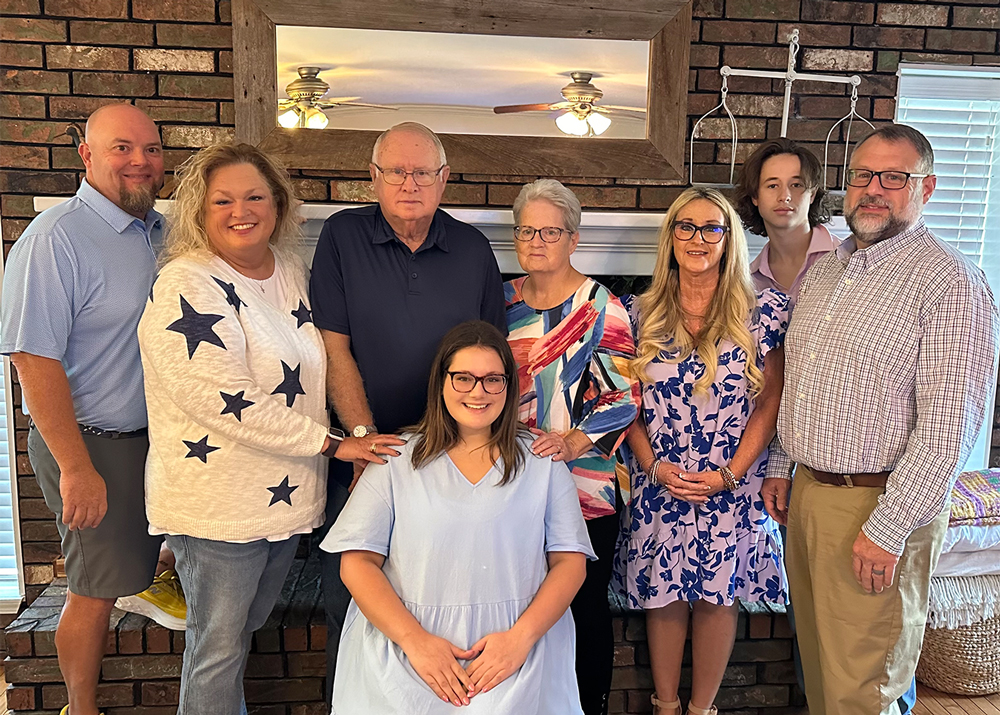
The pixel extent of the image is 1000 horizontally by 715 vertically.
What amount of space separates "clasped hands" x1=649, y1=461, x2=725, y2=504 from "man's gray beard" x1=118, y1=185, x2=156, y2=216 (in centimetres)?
152

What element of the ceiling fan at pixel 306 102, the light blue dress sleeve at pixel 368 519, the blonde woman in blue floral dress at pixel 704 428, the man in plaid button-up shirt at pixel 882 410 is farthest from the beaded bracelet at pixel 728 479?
the ceiling fan at pixel 306 102

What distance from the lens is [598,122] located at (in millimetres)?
2693

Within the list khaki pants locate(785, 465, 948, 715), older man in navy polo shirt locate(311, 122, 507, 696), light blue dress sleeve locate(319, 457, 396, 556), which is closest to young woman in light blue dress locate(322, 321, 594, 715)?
light blue dress sleeve locate(319, 457, 396, 556)

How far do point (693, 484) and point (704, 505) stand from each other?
0.26 feet

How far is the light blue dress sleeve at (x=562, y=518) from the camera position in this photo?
178 cm

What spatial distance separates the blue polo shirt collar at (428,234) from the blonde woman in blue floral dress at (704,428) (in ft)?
1.90

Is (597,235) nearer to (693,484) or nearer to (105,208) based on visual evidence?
(693,484)

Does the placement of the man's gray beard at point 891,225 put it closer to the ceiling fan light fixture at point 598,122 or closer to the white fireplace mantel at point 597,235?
the white fireplace mantel at point 597,235

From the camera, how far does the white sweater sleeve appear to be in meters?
1.73

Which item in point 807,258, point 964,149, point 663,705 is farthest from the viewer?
point 964,149

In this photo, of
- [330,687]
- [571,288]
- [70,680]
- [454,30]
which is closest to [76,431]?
[70,680]

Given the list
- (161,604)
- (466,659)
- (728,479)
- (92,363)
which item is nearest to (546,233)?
(728,479)

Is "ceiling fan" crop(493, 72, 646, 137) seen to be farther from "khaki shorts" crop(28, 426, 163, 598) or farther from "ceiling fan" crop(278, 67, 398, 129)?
"khaki shorts" crop(28, 426, 163, 598)

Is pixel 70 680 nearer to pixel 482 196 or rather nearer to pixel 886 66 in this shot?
pixel 482 196
